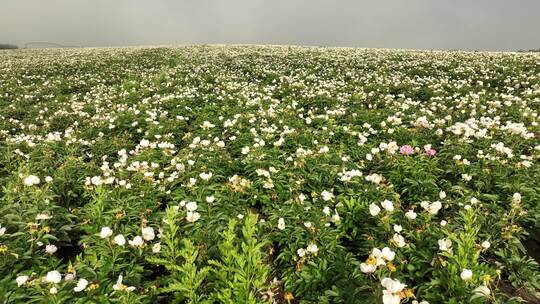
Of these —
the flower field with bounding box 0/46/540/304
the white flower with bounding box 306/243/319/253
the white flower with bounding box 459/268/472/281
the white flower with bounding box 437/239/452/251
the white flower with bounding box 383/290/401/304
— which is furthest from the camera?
the white flower with bounding box 306/243/319/253

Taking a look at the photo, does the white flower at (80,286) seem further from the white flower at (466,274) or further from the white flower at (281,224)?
the white flower at (466,274)

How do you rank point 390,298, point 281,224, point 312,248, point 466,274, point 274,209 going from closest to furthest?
point 390,298 → point 466,274 → point 312,248 → point 281,224 → point 274,209

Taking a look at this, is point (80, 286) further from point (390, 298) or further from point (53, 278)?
point (390, 298)

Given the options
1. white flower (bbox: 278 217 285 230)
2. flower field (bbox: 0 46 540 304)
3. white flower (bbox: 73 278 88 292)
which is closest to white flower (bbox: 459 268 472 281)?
flower field (bbox: 0 46 540 304)

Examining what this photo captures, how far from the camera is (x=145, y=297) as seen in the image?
13.7 ft

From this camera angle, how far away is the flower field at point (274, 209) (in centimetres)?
405

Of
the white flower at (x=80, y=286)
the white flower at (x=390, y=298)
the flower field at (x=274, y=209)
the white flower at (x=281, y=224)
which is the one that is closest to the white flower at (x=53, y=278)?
the flower field at (x=274, y=209)

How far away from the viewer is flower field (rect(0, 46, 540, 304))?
4051 millimetres

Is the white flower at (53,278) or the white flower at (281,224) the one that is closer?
the white flower at (53,278)

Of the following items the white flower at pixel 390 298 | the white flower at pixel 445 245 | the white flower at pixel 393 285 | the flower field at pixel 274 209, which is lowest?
the flower field at pixel 274 209

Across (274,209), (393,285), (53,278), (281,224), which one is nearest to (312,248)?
(281,224)

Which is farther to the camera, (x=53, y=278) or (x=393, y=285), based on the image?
(x=53, y=278)

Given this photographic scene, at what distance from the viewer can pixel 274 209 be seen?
591cm

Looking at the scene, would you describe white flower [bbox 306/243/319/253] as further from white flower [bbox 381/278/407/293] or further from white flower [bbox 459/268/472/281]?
white flower [bbox 459/268/472/281]
